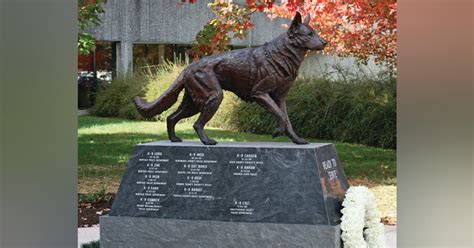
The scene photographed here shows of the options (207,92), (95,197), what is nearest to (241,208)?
(207,92)

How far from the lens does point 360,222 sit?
5.85 meters

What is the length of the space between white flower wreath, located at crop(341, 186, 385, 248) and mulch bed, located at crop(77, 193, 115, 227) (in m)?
3.35

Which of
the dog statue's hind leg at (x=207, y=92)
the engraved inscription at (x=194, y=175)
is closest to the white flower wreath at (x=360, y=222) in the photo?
the engraved inscription at (x=194, y=175)

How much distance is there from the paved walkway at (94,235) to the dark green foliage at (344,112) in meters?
A: 6.67

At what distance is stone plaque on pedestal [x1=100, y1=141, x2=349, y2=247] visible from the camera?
19.1 feet

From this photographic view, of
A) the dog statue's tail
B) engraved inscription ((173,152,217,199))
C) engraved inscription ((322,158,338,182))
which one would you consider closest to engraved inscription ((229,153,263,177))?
engraved inscription ((173,152,217,199))

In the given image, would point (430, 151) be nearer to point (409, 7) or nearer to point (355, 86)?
point (409, 7)

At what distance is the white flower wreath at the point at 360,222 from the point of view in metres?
5.77

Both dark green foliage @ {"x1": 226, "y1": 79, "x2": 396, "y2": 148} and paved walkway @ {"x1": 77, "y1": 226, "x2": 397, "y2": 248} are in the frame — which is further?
dark green foliage @ {"x1": 226, "y1": 79, "x2": 396, "y2": 148}

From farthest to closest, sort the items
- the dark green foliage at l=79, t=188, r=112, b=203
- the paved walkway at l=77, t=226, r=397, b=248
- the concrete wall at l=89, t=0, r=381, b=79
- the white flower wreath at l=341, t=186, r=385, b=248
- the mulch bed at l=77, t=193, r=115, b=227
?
the concrete wall at l=89, t=0, r=381, b=79 → the dark green foliage at l=79, t=188, r=112, b=203 → the mulch bed at l=77, t=193, r=115, b=227 → the paved walkway at l=77, t=226, r=397, b=248 → the white flower wreath at l=341, t=186, r=385, b=248

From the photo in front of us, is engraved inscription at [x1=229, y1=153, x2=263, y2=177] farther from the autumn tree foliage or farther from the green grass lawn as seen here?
the green grass lawn

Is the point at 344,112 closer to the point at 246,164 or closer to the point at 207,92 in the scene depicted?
the point at 207,92

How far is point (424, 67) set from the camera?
3447 millimetres

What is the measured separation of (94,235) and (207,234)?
6.29ft
